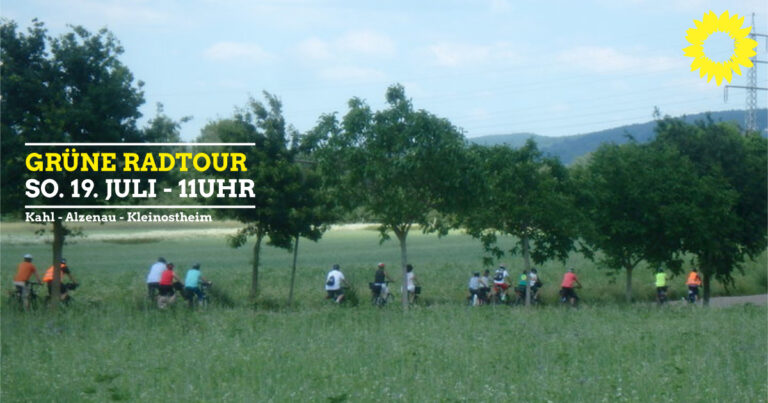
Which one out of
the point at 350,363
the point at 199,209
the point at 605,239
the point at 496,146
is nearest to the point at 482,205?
the point at 496,146

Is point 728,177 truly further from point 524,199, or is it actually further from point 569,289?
point 524,199

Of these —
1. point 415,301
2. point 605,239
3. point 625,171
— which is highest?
point 625,171

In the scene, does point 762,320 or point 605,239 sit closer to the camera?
point 762,320

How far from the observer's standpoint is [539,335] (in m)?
16.6

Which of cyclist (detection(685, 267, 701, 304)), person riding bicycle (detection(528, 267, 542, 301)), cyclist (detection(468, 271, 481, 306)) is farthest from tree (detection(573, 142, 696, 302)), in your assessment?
cyclist (detection(468, 271, 481, 306))

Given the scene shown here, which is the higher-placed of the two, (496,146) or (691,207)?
(496,146)

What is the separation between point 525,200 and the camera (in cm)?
3197

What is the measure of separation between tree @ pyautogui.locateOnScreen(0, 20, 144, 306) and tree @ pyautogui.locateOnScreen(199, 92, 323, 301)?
590 centimetres

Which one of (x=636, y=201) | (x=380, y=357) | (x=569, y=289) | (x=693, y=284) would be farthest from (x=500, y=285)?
(x=380, y=357)

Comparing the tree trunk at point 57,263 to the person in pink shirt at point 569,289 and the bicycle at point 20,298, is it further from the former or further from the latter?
the person in pink shirt at point 569,289

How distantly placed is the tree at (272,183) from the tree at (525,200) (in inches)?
212

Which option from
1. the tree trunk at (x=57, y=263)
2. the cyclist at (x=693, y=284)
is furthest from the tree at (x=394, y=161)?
the cyclist at (x=693, y=284)

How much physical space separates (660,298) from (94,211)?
70.9ft

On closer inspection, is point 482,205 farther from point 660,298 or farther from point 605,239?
point 660,298
